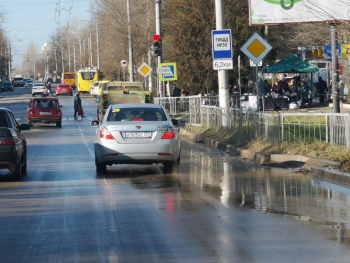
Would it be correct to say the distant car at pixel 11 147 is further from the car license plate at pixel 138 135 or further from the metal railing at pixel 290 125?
the metal railing at pixel 290 125

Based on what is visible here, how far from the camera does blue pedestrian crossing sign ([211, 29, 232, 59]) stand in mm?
25406

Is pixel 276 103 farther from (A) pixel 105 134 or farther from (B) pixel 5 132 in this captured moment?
(B) pixel 5 132

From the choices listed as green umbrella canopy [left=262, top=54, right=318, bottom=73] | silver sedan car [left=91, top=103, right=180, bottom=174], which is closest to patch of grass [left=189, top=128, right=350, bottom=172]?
silver sedan car [left=91, top=103, right=180, bottom=174]

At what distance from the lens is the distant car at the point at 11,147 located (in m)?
16.7

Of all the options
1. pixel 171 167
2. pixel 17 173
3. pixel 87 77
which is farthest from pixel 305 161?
pixel 87 77

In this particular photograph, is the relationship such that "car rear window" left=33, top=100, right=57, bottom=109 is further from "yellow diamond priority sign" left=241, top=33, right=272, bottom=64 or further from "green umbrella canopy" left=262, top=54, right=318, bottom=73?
"yellow diamond priority sign" left=241, top=33, right=272, bottom=64

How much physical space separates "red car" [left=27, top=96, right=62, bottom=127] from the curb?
1555cm

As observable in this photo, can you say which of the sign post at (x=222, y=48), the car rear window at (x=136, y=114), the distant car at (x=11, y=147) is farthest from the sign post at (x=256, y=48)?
the distant car at (x=11, y=147)

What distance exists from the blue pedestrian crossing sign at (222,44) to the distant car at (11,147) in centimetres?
896

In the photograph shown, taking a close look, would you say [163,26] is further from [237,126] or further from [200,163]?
[200,163]

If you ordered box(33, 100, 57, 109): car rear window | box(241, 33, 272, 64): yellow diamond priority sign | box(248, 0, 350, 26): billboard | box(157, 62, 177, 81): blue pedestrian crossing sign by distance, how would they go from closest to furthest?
box(241, 33, 272, 64): yellow diamond priority sign
box(248, 0, 350, 26): billboard
box(157, 62, 177, 81): blue pedestrian crossing sign
box(33, 100, 57, 109): car rear window

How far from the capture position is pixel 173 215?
12.0 meters

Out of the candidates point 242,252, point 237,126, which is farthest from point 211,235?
point 237,126

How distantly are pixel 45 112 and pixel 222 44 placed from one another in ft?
57.9
